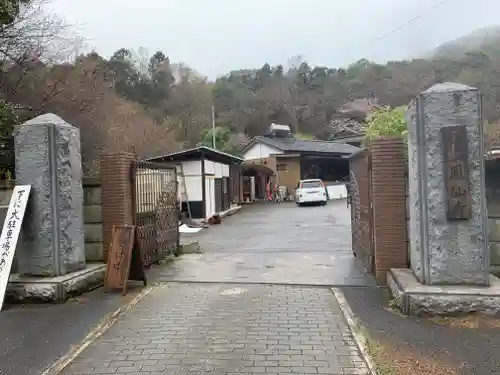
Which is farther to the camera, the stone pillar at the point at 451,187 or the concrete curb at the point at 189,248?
the concrete curb at the point at 189,248

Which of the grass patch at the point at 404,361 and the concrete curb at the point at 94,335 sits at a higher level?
the concrete curb at the point at 94,335

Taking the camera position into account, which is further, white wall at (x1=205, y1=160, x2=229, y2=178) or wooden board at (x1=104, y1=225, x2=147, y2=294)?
white wall at (x1=205, y1=160, x2=229, y2=178)

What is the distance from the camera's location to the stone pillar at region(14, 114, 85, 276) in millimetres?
6195

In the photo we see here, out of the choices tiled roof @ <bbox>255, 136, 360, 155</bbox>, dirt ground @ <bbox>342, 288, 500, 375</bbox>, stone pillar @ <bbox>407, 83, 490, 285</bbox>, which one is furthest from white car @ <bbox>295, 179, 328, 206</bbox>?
stone pillar @ <bbox>407, 83, 490, 285</bbox>

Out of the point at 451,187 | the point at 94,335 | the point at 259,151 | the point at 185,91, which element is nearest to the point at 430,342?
the point at 451,187

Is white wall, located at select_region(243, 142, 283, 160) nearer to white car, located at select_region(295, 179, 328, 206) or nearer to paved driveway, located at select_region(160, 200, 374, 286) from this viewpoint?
white car, located at select_region(295, 179, 328, 206)

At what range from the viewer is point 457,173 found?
17.1ft

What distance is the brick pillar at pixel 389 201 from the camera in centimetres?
635

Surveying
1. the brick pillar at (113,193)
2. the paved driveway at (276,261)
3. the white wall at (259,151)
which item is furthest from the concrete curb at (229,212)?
the brick pillar at (113,193)

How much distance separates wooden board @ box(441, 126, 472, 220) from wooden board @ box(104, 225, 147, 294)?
4.18 meters

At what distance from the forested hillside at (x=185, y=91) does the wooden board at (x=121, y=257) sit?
615 centimetres

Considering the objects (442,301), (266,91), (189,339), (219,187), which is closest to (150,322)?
(189,339)

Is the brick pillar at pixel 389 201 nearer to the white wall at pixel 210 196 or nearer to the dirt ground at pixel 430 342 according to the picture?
the dirt ground at pixel 430 342

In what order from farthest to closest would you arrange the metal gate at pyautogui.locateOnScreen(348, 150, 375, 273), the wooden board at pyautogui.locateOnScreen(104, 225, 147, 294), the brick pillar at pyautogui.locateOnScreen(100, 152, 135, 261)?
the brick pillar at pyautogui.locateOnScreen(100, 152, 135, 261) < the metal gate at pyautogui.locateOnScreen(348, 150, 375, 273) < the wooden board at pyautogui.locateOnScreen(104, 225, 147, 294)
